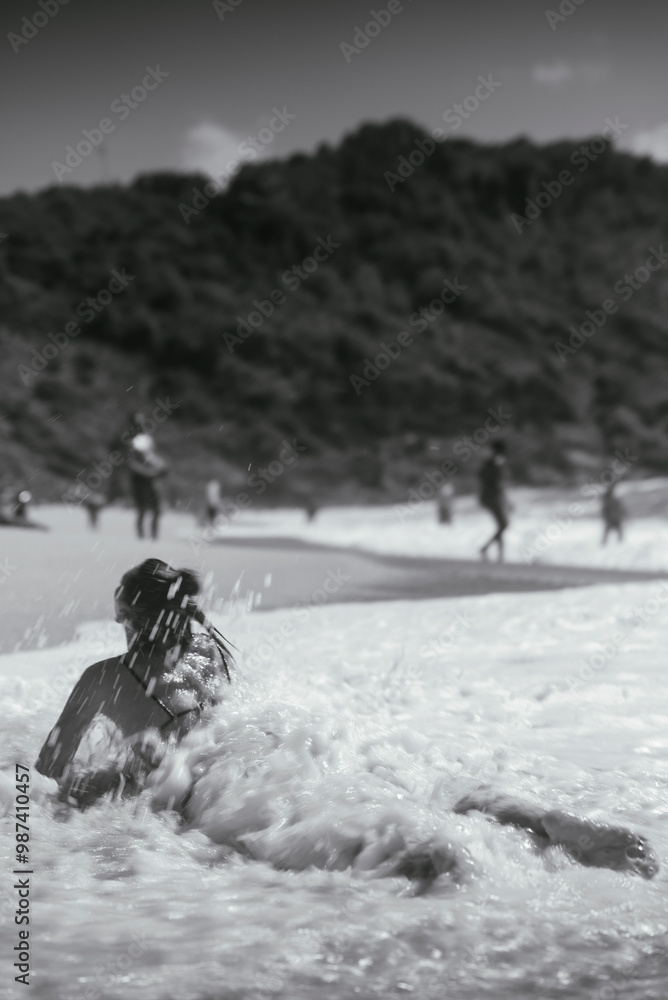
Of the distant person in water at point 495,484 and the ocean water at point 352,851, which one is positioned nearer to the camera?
the ocean water at point 352,851

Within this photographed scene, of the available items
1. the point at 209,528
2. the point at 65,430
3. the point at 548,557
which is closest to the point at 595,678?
the point at 548,557

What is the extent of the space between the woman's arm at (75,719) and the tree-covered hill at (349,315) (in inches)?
1843

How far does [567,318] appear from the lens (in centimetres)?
7925

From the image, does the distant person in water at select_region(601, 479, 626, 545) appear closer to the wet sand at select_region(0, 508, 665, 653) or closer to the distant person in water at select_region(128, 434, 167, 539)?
the wet sand at select_region(0, 508, 665, 653)

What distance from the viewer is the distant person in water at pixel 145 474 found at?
11.9 m

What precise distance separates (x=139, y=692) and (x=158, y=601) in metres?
0.30

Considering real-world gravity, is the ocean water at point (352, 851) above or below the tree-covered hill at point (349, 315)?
below

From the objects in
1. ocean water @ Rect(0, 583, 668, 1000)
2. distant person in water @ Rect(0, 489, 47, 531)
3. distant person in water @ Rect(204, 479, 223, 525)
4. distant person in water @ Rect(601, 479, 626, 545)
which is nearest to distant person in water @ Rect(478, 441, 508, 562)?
distant person in water @ Rect(601, 479, 626, 545)

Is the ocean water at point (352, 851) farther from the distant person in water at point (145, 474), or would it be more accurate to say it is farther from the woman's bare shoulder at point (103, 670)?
the distant person in water at point (145, 474)

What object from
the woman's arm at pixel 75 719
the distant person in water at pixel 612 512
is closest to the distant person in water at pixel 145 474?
the distant person in water at pixel 612 512

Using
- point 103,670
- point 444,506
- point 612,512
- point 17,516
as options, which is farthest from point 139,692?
point 444,506

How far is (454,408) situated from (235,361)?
54.5 feet

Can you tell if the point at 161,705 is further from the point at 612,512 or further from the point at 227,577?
the point at 612,512

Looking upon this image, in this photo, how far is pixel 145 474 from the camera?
12234 mm
